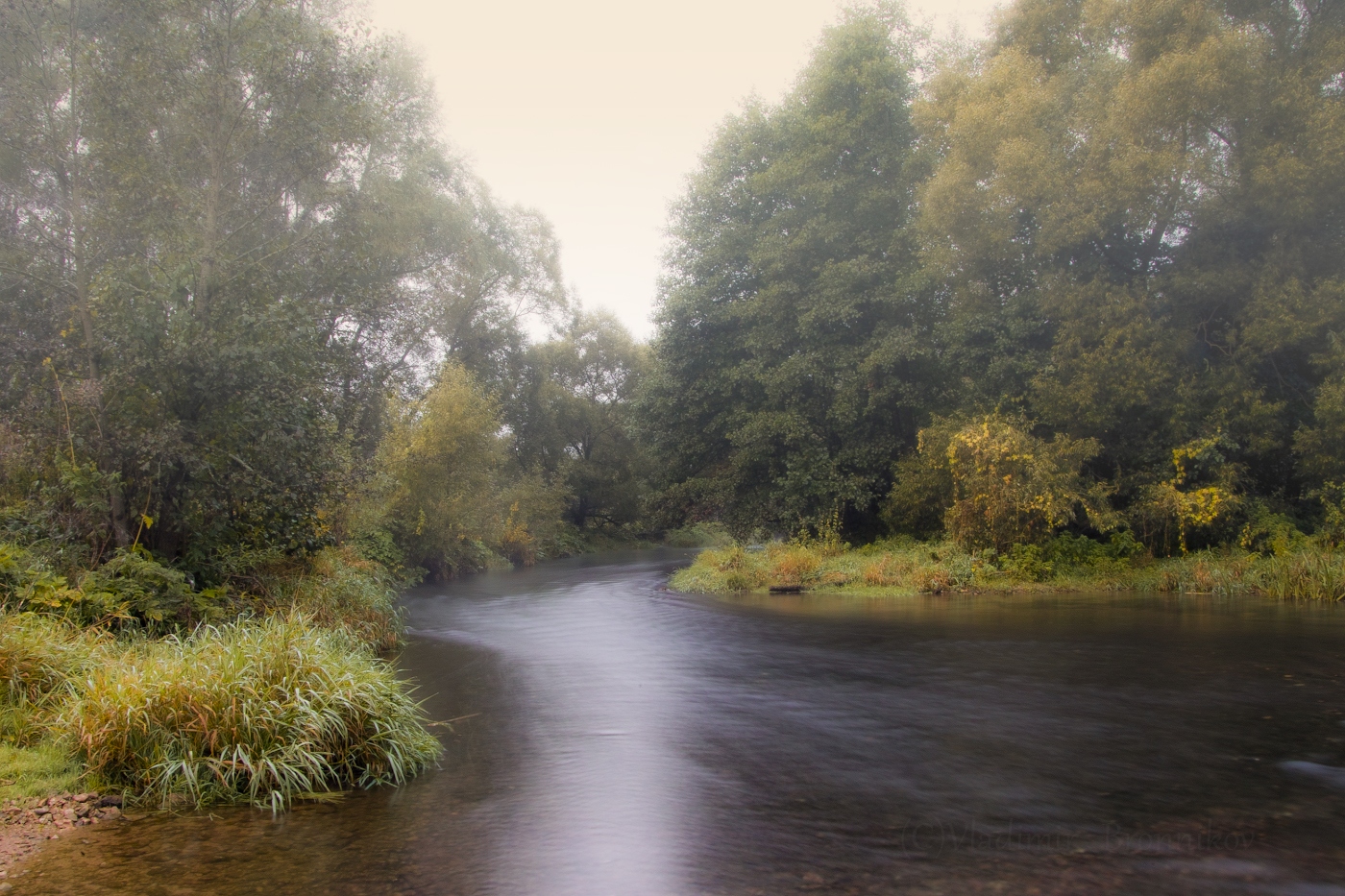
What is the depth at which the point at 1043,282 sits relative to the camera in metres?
23.5

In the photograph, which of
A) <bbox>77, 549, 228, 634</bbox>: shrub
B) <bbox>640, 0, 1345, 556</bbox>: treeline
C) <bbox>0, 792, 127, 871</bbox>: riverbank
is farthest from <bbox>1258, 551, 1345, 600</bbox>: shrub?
<bbox>0, 792, 127, 871</bbox>: riverbank

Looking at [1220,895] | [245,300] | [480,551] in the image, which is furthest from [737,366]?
[1220,895]

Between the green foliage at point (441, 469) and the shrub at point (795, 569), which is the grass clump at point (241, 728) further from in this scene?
the green foliage at point (441, 469)

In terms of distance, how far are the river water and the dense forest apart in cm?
126

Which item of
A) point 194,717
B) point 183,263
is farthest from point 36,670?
point 183,263

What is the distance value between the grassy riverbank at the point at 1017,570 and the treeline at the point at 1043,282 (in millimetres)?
812

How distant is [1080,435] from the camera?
22766 mm

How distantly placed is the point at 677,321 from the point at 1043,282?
1302cm

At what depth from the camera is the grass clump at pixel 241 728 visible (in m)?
6.94

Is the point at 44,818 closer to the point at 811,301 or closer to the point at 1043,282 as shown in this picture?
the point at 1043,282

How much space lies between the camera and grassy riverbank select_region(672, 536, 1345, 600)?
718 inches

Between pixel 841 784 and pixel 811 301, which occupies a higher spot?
pixel 811 301

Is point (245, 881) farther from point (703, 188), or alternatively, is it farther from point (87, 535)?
point (703, 188)

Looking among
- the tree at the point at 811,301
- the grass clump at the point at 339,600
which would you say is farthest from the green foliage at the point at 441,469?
the grass clump at the point at 339,600
